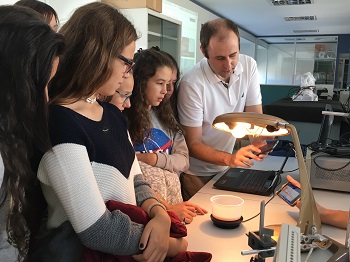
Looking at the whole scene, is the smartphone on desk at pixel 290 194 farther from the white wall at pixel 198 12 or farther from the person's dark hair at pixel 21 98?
the white wall at pixel 198 12

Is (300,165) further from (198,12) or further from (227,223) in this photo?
(198,12)

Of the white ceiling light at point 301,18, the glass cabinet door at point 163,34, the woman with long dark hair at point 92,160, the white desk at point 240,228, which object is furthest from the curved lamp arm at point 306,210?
the white ceiling light at point 301,18

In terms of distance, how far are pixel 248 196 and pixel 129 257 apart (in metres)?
0.80

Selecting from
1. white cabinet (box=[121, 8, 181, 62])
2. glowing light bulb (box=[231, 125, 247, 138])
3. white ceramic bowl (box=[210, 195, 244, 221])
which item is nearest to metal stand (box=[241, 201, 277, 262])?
white ceramic bowl (box=[210, 195, 244, 221])

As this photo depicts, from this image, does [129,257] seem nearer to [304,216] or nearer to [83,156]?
[83,156]

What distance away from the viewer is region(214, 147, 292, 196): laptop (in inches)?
60.8

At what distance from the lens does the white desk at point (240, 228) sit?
3.43 feet

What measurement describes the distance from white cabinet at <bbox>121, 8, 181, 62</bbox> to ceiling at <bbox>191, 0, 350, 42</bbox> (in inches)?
81.6

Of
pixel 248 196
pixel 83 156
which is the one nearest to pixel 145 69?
pixel 248 196

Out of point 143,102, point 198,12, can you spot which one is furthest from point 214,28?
point 198,12

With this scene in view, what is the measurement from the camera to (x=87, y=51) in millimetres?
903

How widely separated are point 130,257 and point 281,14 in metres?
6.92

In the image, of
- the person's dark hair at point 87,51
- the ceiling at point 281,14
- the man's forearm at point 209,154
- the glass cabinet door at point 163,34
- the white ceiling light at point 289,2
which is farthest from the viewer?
the ceiling at point 281,14

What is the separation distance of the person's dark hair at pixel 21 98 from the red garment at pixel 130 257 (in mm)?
157
